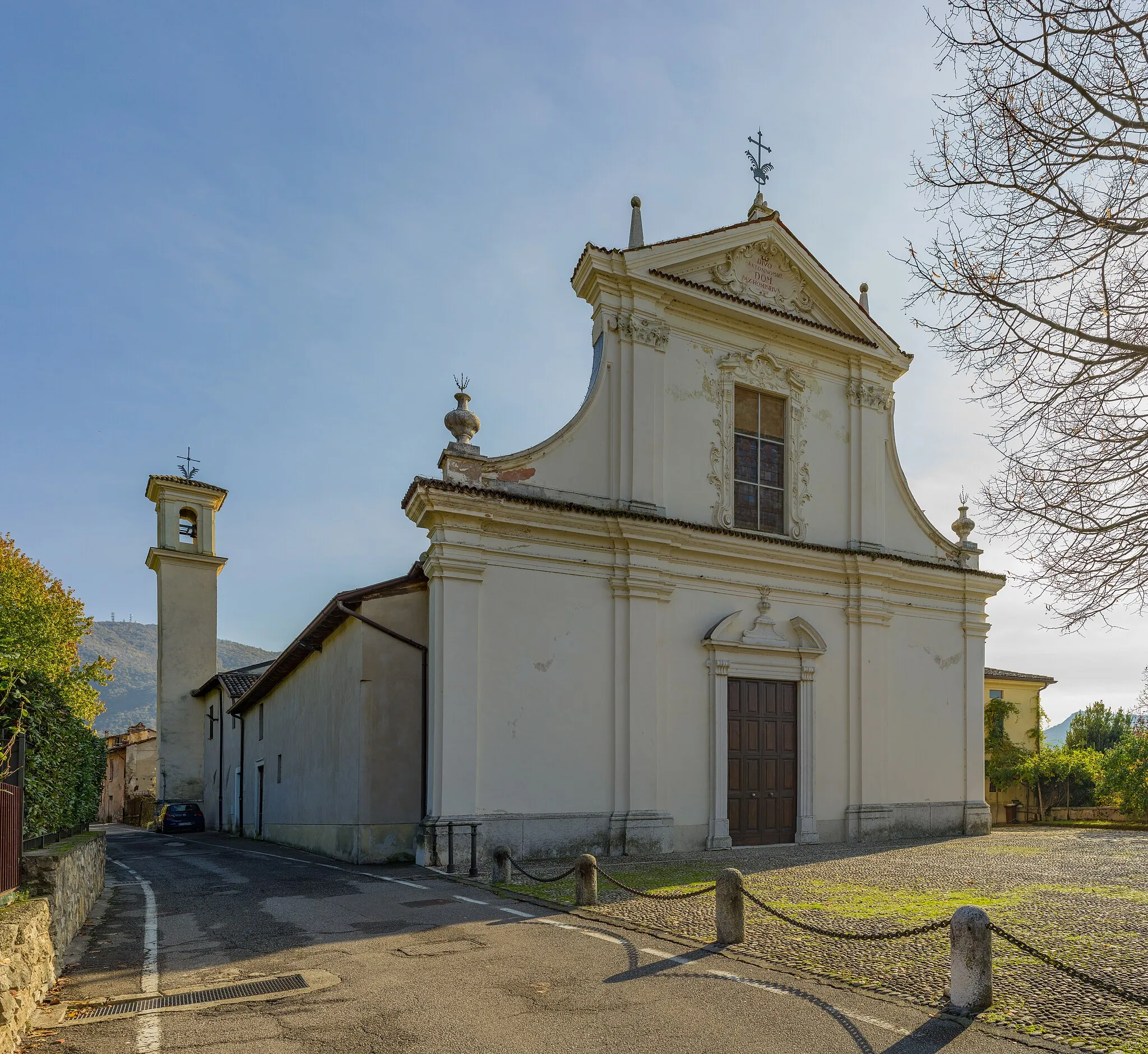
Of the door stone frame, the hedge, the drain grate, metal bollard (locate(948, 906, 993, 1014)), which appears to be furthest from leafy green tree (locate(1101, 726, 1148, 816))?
the hedge

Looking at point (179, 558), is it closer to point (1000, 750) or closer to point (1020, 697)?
point (1000, 750)

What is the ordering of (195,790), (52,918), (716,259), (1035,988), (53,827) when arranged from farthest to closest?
(195,790)
(716,259)
(53,827)
(52,918)
(1035,988)

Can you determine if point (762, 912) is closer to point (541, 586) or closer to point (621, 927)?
point (621, 927)

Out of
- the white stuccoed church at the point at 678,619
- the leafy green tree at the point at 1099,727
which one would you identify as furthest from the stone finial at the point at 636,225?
the leafy green tree at the point at 1099,727

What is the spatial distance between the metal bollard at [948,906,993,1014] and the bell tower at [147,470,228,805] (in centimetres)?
3205

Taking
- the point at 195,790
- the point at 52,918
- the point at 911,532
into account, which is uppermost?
the point at 911,532

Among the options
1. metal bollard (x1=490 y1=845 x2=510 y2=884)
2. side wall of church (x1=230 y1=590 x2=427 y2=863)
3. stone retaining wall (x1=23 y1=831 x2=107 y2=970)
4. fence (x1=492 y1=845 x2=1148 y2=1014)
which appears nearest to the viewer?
fence (x1=492 y1=845 x2=1148 y2=1014)

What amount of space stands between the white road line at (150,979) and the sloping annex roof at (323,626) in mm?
5072

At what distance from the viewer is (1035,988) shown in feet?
19.3

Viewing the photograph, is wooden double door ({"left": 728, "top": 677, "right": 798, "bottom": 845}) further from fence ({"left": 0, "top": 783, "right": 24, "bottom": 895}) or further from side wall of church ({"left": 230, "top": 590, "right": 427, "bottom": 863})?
fence ({"left": 0, "top": 783, "right": 24, "bottom": 895})

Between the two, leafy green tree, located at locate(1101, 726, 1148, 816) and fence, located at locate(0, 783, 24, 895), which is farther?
leafy green tree, located at locate(1101, 726, 1148, 816)

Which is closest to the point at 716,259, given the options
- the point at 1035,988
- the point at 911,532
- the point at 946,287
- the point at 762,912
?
the point at 911,532

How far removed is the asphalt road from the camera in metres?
4.97

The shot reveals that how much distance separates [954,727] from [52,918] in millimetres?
16830
